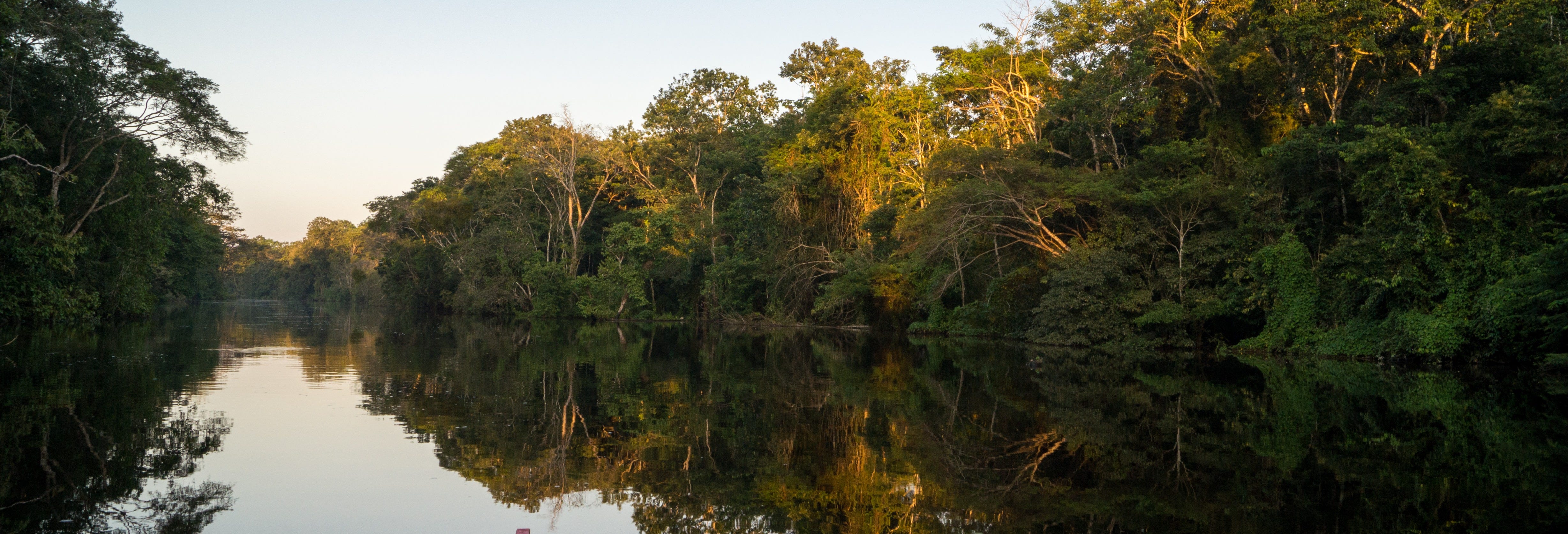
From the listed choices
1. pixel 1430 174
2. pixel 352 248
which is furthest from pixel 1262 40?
pixel 352 248

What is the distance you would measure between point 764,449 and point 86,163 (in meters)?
26.1

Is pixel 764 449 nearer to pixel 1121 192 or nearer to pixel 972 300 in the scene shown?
pixel 1121 192

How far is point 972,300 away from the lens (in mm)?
32906

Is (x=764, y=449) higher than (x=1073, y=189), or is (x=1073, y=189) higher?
(x=1073, y=189)

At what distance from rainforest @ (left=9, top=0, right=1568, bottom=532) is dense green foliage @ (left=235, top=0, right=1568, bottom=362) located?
126 mm

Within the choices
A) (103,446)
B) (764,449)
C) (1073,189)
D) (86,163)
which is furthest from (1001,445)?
(86,163)

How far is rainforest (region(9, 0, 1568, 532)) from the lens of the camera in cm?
741

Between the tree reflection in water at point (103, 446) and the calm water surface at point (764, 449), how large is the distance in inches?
1.7

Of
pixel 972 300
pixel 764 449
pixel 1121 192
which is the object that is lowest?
pixel 764 449

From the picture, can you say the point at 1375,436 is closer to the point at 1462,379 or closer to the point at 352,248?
the point at 1462,379

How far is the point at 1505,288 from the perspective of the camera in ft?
52.6

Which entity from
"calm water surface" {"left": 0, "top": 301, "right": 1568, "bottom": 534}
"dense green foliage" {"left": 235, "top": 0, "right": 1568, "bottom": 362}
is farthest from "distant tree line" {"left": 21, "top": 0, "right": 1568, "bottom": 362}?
"calm water surface" {"left": 0, "top": 301, "right": 1568, "bottom": 534}

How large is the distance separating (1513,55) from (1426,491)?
671 inches

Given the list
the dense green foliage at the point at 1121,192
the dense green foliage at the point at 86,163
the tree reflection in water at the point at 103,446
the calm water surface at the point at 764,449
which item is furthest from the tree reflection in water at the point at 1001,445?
the dense green foliage at the point at 86,163
